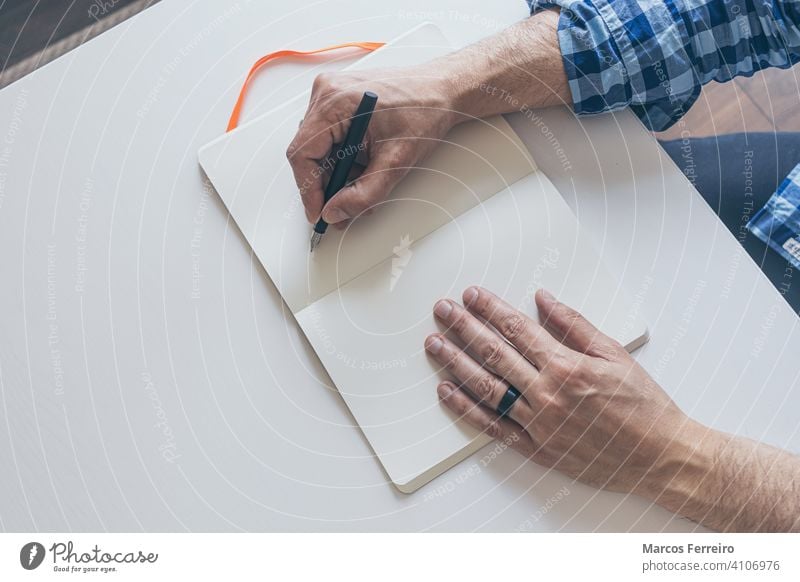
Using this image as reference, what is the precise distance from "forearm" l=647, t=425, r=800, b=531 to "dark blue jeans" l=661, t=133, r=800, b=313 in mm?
299

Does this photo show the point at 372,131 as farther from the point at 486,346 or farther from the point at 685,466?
the point at 685,466

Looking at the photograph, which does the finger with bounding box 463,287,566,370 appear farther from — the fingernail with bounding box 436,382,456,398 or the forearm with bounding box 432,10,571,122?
the forearm with bounding box 432,10,571,122

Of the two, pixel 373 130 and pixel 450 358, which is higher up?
pixel 373 130

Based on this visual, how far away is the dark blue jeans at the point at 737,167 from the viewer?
3.02 feet

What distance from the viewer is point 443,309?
0.73 m

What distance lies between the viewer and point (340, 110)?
0.74 meters

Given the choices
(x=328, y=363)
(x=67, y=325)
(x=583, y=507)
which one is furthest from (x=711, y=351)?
(x=67, y=325)

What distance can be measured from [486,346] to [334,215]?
0.20 meters

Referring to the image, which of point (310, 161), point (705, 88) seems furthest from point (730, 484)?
point (705, 88)

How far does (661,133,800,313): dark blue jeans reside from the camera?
0.92 meters

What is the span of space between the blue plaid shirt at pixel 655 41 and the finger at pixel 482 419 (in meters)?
0.34
